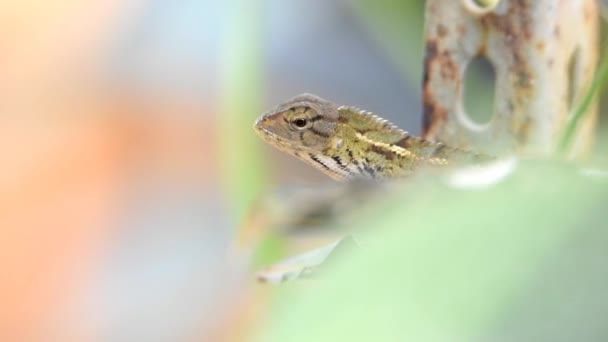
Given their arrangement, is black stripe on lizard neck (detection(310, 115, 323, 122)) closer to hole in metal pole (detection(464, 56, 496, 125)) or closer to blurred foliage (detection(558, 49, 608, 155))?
hole in metal pole (detection(464, 56, 496, 125))

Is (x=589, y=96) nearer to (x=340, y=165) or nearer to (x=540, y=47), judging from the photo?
(x=540, y=47)

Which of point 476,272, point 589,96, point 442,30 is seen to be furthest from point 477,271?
point 442,30

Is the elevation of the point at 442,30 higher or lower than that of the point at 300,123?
higher

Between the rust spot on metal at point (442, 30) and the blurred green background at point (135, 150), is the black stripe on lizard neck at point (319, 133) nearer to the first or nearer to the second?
the rust spot on metal at point (442, 30)

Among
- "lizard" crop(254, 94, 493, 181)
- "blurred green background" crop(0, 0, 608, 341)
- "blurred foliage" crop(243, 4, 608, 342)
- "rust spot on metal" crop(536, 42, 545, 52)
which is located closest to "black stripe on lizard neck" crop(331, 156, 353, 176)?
"lizard" crop(254, 94, 493, 181)

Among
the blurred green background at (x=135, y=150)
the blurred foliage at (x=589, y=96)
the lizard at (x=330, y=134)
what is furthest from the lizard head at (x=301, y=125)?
the blurred green background at (x=135, y=150)

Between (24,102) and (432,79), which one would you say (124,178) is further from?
(432,79)

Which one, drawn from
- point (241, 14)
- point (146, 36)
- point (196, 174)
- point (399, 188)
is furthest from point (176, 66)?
point (399, 188)
